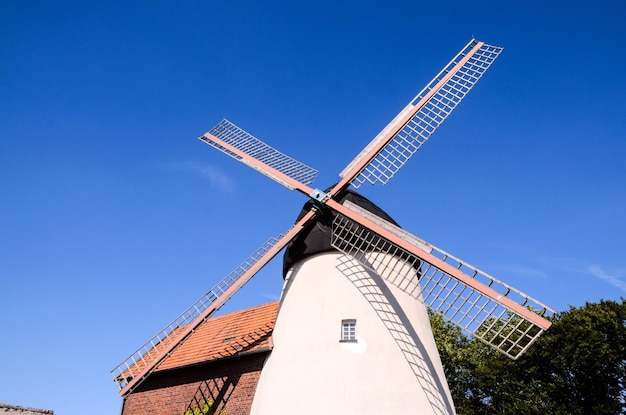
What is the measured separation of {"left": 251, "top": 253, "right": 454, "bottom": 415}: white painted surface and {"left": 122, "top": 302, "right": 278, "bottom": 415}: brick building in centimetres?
96

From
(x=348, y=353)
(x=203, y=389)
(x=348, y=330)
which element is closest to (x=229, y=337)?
(x=203, y=389)

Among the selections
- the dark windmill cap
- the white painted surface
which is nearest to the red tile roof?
the white painted surface

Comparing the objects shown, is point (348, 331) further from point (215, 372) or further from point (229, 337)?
point (229, 337)

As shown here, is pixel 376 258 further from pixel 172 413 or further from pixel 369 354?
pixel 172 413

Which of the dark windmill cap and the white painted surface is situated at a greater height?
the dark windmill cap

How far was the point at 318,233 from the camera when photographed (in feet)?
37.3

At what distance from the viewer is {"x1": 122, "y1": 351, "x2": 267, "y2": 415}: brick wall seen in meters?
11.4

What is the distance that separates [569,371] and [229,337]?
13.4m

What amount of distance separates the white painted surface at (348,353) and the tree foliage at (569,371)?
828 centimetres

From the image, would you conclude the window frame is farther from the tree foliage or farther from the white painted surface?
the tree foliage

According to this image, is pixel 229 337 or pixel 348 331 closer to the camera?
pixel 348 331

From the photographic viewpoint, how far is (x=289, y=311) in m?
11.0

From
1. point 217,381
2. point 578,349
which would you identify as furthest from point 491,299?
point 578,349

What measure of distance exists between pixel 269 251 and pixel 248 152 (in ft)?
10.4
